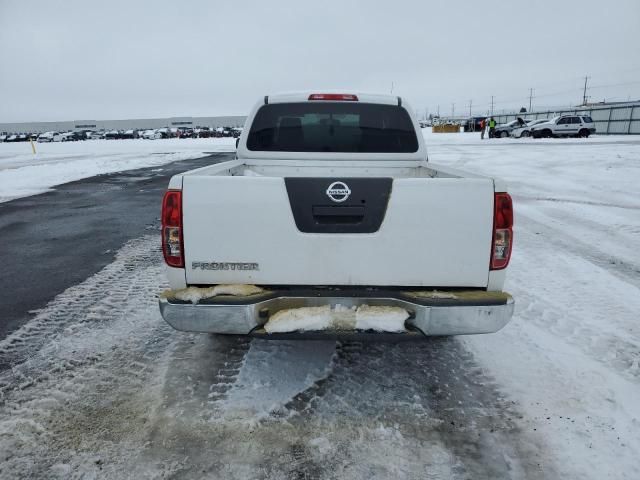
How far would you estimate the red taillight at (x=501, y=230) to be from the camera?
2.87 metres

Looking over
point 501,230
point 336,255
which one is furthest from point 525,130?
point 336,255

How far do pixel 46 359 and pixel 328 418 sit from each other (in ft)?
8.05

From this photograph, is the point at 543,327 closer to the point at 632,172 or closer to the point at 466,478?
the point at 466,478

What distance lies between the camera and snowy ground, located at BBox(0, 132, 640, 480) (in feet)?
8.40

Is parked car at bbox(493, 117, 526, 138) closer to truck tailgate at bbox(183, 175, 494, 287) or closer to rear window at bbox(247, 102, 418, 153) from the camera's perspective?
rear window at bbox(247, 102, 418, 153)

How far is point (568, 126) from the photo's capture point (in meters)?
38.1

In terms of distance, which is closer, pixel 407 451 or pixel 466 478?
pixel 466 478

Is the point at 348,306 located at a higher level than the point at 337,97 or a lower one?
lower

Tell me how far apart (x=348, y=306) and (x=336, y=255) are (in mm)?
340

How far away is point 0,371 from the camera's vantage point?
352cm

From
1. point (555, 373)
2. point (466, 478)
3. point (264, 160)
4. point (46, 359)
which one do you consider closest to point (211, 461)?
point (466, 478)

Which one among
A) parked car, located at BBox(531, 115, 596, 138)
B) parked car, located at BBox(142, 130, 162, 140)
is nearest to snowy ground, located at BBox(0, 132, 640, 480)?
parked car, located at BBox(531, 115, 596, 138)

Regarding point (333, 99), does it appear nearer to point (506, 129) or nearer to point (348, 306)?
point (348, 306)

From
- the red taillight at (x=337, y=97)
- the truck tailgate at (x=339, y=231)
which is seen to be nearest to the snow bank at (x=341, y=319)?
the truck tailgate at (x=339, y=231)
